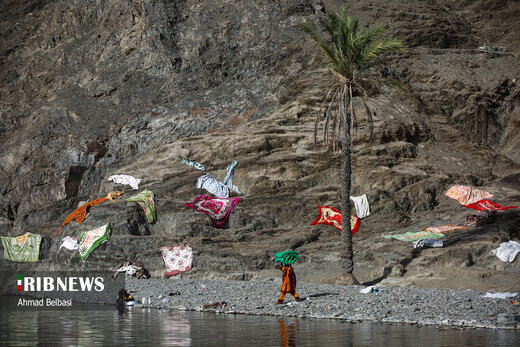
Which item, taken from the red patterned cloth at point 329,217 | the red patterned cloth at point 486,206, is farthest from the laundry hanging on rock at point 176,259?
the red patterned cloth at point 486,206

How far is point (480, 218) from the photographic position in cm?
2770

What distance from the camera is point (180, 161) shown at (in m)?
38.2

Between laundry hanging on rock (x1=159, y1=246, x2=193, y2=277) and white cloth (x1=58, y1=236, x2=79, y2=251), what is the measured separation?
4.78m

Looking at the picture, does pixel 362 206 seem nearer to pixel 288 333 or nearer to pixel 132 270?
pixel 132 270

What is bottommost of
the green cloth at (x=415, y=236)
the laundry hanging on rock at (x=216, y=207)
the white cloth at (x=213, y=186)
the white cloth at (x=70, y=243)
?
the green cloth at (x=415, y=236)

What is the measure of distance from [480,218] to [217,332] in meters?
18.0

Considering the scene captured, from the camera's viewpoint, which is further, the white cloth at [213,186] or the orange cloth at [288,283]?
the white cloth at [213,186]

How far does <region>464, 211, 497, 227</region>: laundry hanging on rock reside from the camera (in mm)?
27594

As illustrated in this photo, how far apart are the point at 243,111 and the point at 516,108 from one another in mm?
21589

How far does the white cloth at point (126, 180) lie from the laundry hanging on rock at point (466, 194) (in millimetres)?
17507

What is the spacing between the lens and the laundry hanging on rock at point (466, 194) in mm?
31328

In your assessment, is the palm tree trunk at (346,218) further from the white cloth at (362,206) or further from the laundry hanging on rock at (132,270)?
the laundry hanging on rock at (132,270)

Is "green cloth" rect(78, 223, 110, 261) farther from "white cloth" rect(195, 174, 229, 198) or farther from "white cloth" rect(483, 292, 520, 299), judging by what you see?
"white cloth" rect(483, 292, 520, 299)

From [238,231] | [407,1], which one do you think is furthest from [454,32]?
[238,231]
